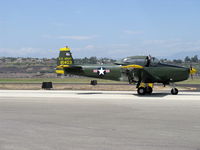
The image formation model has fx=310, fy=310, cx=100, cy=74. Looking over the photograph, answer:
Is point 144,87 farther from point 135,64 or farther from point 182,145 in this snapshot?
point 182,145

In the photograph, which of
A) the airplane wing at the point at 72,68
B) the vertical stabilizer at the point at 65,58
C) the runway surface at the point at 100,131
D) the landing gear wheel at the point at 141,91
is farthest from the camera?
the vertical stabilizer at the point at 65,58

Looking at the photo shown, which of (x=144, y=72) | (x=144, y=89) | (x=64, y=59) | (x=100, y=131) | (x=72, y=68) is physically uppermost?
(x=64, y=59)

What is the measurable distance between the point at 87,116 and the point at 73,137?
393 centimetres

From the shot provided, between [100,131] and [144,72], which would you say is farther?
[144,72]

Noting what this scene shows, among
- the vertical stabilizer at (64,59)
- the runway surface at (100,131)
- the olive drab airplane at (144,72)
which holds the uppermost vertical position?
the vertical stabilizer at (64,59)

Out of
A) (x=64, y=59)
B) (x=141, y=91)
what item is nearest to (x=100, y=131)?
(x=141, y=91)

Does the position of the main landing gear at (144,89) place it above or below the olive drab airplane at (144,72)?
below

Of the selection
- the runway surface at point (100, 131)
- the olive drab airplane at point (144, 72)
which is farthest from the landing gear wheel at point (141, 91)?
the runway surface at point (100, 131)

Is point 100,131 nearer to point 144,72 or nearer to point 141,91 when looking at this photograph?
point 141,91

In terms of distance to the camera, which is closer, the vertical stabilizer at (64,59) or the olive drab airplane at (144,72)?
the olive drab airplane at (144,72)

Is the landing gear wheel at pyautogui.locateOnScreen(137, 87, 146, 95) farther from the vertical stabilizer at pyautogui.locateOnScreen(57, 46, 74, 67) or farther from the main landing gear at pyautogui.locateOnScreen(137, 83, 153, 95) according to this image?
the vertical stabilizer at pyautogui.locateOnScreen(57, 46, 74, 67)

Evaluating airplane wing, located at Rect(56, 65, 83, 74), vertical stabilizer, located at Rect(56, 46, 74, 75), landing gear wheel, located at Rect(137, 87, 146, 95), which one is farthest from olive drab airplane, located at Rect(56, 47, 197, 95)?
vertical stabilizer, located at Rect(56, 46, 74, 75)

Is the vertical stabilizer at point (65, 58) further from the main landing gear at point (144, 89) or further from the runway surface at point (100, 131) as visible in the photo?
the runway surface at point (100, 131)

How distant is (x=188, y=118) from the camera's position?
11.6 m
